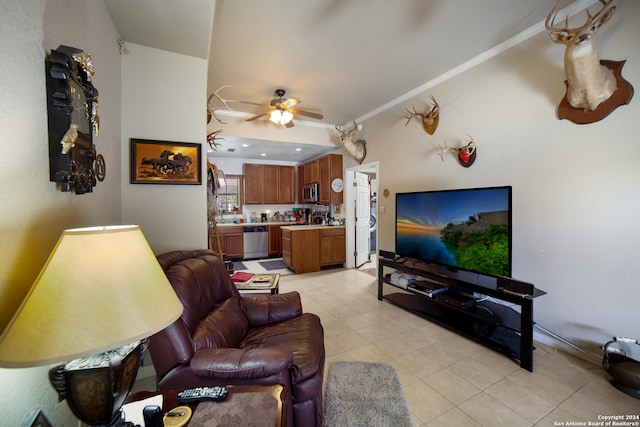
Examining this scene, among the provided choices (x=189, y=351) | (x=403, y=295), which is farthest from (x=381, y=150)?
(x=189, y=351)

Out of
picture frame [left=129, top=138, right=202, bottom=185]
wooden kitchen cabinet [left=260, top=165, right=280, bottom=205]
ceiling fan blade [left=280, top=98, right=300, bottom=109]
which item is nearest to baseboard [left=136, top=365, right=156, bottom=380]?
picture frame [left=129, top=138, right=202, bottom=185]

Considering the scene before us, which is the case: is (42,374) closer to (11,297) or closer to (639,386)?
(11,297)

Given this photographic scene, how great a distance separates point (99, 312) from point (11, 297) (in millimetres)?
366

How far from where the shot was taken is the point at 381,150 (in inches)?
162

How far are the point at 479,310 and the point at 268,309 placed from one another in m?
2.00

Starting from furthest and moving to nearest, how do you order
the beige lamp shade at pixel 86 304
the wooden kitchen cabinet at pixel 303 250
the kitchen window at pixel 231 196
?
the kitchen window at pixel 231 196 → the wooden kitchen cabinet at pixel 303 250 → the beige lamp shade at pixel 86 304

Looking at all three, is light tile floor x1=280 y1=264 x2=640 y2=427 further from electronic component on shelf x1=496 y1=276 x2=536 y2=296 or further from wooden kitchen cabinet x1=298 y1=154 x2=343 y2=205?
wooden kitchen cabinet x1=298 y1=154 x2=343 y2=205

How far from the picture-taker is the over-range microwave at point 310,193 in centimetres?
564

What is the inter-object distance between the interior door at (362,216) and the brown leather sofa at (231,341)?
3365 mm

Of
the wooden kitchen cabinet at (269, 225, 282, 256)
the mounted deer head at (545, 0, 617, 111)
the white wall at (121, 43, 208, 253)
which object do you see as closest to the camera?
the mounted deer head at (545, 0, 617, 111)

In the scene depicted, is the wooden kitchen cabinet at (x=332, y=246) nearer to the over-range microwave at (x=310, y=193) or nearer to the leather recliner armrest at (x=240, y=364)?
the over-range microwave at (x=310, y=193)

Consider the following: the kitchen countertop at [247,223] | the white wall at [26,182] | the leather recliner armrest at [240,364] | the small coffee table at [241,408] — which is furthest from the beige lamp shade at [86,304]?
the kitchen countertop at [247,223]

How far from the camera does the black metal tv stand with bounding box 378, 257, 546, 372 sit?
1999 mm

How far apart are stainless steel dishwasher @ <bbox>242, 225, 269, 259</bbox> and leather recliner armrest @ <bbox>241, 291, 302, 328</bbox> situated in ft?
13.4
